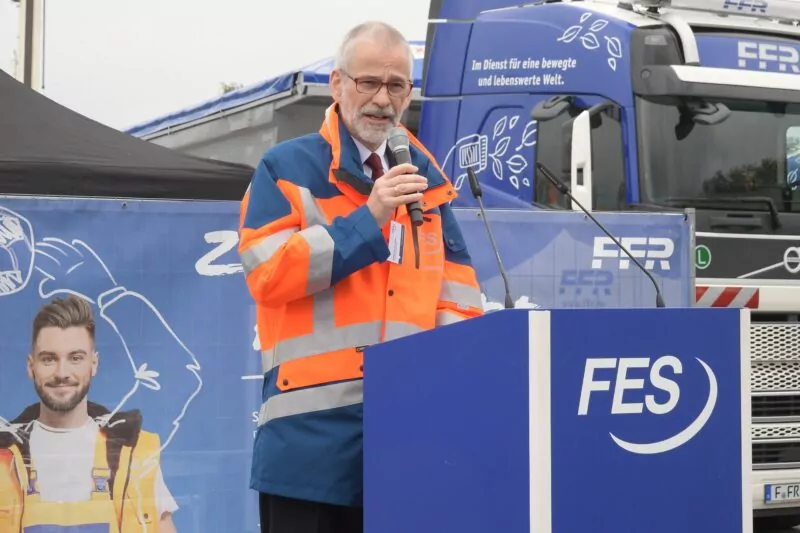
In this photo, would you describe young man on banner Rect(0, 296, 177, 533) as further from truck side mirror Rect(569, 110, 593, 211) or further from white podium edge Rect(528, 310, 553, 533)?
white podium edge Rect(528, 310, 553, 533)

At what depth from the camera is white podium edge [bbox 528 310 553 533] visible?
84.7 inches

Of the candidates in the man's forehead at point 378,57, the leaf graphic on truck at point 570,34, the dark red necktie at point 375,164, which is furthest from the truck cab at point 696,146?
the man's forehead at point 378,57

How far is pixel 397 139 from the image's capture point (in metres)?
2.83

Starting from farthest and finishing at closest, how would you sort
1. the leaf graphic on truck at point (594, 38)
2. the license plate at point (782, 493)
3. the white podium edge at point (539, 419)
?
the leaf graphic on truck at point (594, 38) → the license plate at point (782, 493) → the white podium edge at point (539, 419)

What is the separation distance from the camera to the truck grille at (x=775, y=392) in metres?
6.68

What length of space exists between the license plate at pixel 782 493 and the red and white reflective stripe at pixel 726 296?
0.94m

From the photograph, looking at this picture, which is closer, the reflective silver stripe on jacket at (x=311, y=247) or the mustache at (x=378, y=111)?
the reflective silver stripe on jacket at (x=311, y=247)

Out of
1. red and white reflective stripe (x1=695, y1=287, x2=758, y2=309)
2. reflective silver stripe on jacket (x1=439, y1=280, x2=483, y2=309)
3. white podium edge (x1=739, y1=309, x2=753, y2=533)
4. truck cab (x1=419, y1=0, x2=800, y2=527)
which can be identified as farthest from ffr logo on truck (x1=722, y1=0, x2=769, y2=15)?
white podium edge (x1=739, y1=309, x2=753, y2=533)

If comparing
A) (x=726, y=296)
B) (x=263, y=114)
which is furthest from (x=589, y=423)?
(x=263, y=114)

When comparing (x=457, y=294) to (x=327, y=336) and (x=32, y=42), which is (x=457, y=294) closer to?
(x=327, y=336)

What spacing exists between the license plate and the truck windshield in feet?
4.73

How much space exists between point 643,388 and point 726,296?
14.5ft

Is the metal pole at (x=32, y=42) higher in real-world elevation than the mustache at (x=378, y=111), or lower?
higher

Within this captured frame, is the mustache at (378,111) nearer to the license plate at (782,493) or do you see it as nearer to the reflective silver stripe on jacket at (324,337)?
the reflective silver stripe on jacket at (324,337)
